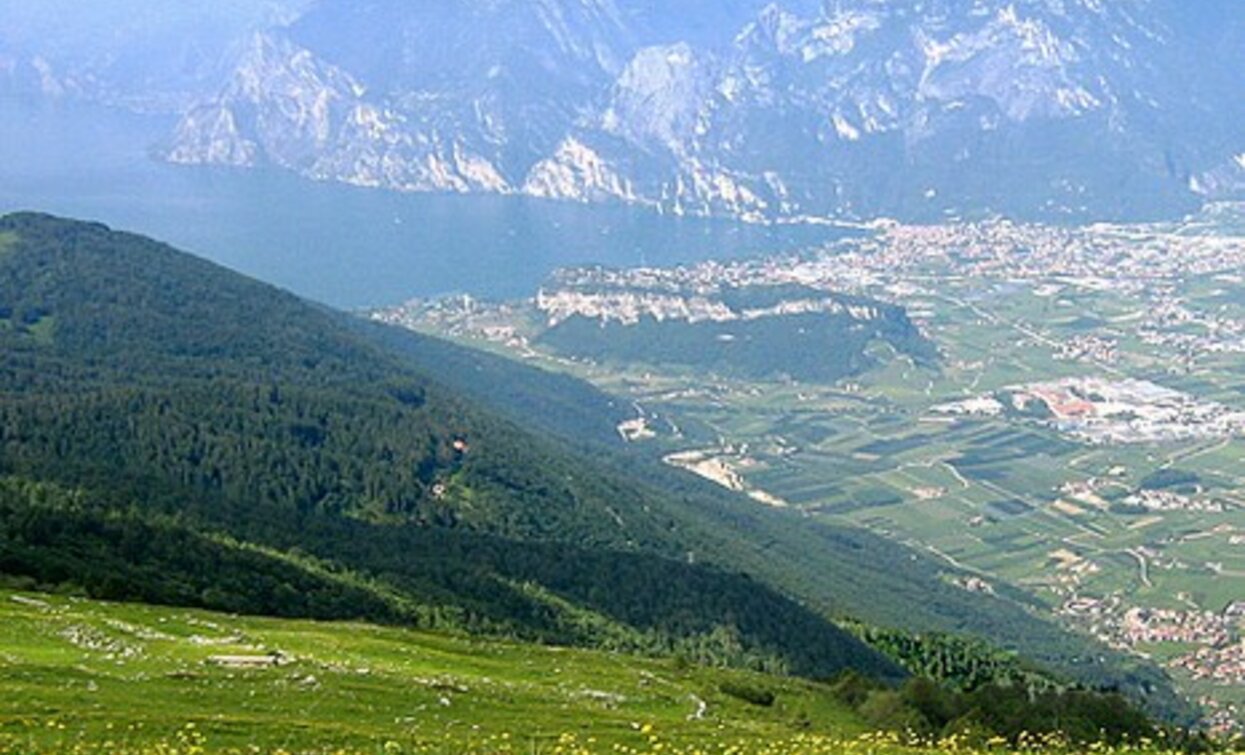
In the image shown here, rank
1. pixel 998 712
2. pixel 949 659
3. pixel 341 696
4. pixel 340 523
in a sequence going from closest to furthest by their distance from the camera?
pixel 341 696, pixel 998 712, pixel 949 659, pixel 340 523

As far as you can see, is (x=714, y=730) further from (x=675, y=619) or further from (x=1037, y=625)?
(x=1037, y=625)

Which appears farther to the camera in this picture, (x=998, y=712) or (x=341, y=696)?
(x=998, y=712)

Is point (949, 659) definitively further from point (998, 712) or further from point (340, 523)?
point (998, 712)

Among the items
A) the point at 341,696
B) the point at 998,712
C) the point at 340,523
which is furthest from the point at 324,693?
the point at 340,523

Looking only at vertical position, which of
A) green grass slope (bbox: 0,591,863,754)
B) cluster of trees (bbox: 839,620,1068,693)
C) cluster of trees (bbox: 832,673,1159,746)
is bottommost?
green grass slope (bbox: 0,591,863,754)

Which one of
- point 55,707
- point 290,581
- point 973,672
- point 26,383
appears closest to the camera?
point 55,707

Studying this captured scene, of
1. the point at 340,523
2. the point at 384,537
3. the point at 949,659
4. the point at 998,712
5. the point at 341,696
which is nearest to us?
the point at 341,696

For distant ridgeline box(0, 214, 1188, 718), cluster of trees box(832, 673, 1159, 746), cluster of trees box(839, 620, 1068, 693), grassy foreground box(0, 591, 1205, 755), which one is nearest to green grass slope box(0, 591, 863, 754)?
grassy foreground box(0, 591, 1205, 755)

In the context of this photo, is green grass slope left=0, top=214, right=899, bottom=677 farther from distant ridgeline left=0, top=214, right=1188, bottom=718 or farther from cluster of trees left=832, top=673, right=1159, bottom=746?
cluster of trees left=832, top=673, right=1159, bottom=746

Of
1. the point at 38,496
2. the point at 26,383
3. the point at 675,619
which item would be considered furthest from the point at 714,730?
the point at 26,383
